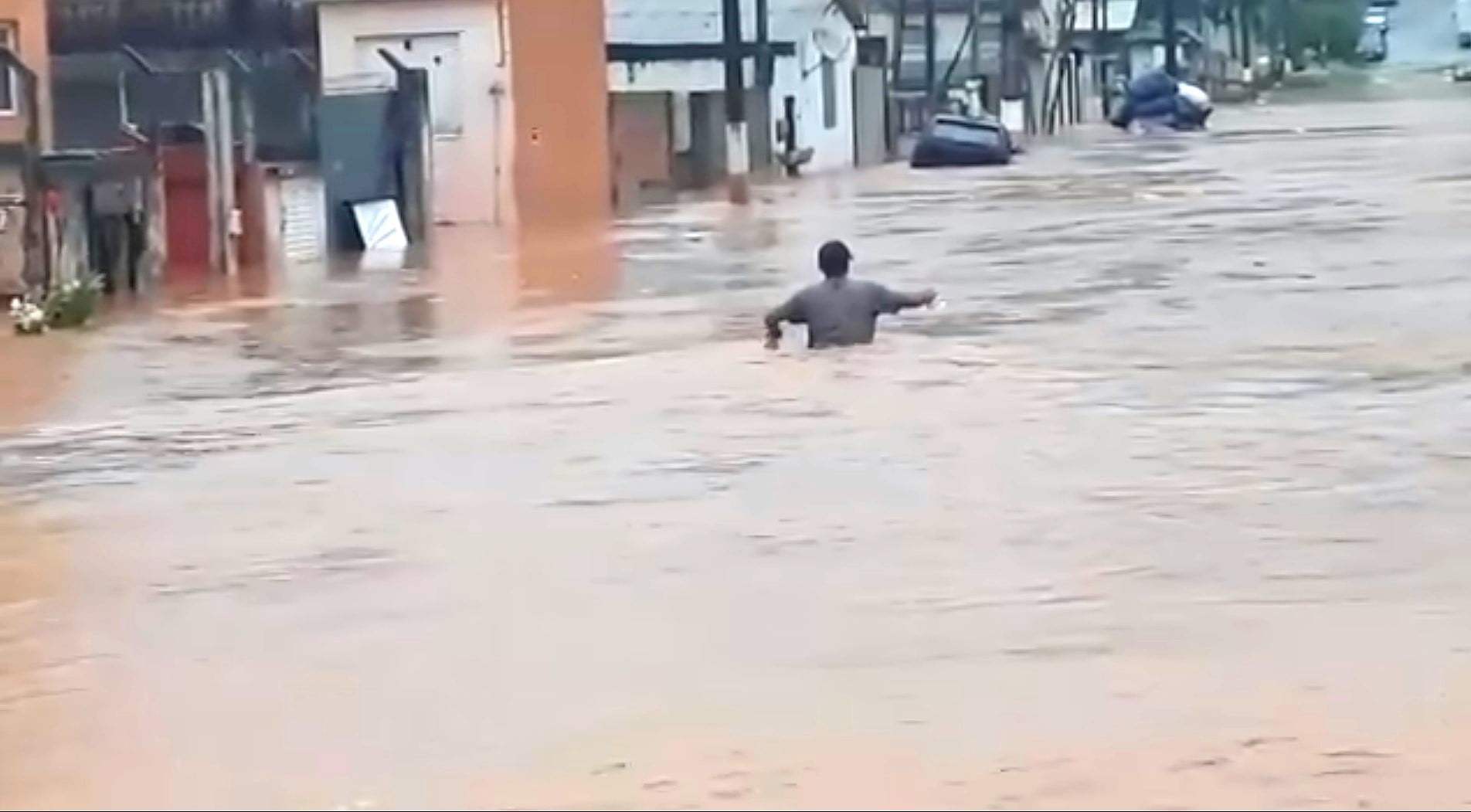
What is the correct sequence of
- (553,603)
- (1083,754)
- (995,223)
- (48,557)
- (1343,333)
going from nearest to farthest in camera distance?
(1083,754) → (553,603) → (48,557) → (1343,333) → (995,223)

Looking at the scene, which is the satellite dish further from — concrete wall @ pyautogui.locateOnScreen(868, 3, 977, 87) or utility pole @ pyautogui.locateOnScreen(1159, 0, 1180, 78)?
utility pole @ pyautogui.locateOnScreen(1159, 0, 1180, 78)

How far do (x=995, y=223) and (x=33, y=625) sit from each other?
2324cm

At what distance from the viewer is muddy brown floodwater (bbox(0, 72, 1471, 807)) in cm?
868

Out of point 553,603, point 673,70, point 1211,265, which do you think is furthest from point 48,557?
point 673,70

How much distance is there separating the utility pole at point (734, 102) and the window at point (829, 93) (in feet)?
19.8

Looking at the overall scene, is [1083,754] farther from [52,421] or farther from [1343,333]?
[1343,333]

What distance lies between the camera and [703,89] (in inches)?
→ 1953

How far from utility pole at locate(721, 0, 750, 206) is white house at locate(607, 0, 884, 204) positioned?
0.38 metres

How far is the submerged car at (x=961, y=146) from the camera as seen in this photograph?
50.5 m

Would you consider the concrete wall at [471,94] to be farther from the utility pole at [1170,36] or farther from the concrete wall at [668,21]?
the utility pole at [1170,36]

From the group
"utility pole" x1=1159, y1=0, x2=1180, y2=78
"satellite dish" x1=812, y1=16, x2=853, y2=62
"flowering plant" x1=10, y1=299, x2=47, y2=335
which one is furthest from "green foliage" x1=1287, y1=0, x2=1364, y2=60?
"flowering plant" x1=10, y1=299, x2=47, y2=335

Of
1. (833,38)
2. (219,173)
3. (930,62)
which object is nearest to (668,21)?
(833,38)

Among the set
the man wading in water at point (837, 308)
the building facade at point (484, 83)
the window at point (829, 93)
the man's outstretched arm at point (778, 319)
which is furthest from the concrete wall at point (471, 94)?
the man wading in water at point (837, 308)

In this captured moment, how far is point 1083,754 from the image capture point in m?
8.54
